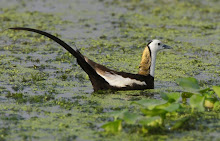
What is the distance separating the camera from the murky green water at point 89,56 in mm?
5866

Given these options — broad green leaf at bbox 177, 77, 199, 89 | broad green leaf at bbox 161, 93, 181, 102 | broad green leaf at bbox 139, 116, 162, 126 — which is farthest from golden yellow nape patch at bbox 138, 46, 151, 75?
broad green leaf at bbox 139, 116, 162, 126

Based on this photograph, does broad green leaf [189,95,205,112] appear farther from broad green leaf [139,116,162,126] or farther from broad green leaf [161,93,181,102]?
broad green leaf [139,116,162,126]

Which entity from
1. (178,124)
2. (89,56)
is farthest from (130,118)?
(89,56)

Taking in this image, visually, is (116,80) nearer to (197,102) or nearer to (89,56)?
(197,102)

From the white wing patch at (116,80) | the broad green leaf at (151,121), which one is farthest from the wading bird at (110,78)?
the broad green leaf at (151,121)

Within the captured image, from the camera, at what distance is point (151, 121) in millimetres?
5512

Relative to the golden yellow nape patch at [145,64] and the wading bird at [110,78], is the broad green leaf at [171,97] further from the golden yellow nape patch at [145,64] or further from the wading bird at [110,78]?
the golden yellow nape patch at [145,64]

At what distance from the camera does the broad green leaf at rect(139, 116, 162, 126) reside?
5.51 m

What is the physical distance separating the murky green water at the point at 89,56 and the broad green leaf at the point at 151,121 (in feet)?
0.49

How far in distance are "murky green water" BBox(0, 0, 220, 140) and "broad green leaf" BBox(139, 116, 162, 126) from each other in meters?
0.15

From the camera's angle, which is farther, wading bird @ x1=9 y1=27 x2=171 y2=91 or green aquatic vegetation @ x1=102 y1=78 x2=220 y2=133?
wading bird @ x1=9 y1=27 x2=171 y2=91

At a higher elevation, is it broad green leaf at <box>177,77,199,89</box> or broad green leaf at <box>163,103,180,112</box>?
broad green leaf at <box>177,77,199,89</box>

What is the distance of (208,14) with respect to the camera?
15.0 metres

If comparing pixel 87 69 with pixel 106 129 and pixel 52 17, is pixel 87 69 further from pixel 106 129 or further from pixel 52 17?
pixel 52 17
